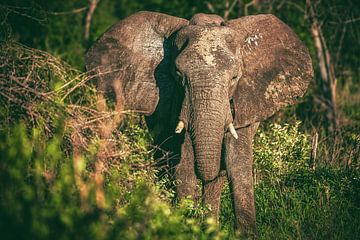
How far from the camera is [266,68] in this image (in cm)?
766

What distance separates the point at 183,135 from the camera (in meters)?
7.32

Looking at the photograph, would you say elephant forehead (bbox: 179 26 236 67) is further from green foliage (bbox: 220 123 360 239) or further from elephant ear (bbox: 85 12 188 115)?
green foliage (bbox: 220 123 360 239)

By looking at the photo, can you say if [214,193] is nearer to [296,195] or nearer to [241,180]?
[241,180]

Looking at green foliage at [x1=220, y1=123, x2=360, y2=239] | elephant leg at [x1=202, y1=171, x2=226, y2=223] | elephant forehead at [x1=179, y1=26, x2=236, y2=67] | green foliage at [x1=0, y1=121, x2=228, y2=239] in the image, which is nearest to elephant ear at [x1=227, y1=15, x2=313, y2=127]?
elephant forehead at [x1=179, y1=26, x2=236, y2=67]

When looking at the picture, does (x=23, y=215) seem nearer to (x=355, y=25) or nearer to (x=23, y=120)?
(x=23, y=120)

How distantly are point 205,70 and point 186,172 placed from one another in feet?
3.17

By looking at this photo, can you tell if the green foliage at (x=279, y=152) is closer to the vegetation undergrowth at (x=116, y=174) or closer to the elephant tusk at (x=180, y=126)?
the vegetation undergrowth at (x=116, y=174)

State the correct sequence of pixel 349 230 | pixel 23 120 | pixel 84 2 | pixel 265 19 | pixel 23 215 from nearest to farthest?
pixel 23 215
pixel 23 120
pixel 349 230
pixel 265 19
pixel 84 2

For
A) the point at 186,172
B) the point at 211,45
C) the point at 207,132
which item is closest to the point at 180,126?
the point at 207,132

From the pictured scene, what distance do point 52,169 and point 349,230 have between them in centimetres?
256

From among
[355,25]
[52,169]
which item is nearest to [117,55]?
[52,169]

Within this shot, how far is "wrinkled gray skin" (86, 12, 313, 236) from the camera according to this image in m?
6.75

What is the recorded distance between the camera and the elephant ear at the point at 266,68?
7.43 m

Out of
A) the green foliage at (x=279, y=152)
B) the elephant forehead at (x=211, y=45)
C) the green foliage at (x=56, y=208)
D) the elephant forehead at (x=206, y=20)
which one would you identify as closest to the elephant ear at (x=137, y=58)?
the elephant forehead at (x=206, y=20)
